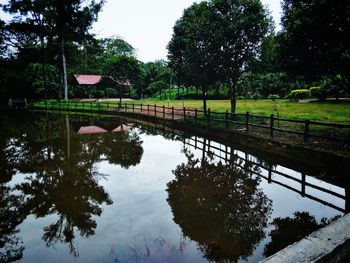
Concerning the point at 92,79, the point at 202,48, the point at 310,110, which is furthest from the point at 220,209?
the point at 92,79

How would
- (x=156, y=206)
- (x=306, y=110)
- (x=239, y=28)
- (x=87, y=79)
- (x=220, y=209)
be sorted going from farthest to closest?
(x=87, y=79)
(x=306, y=110)
(x=239, y=28)
(x=156, y=206)
(x=220, y=209)

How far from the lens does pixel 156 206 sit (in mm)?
7465

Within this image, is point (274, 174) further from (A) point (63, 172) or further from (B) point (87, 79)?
(B) point (87, 79)

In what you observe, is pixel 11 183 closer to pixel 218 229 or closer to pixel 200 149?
pixel 218 229

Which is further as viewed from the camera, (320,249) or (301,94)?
(301,94)

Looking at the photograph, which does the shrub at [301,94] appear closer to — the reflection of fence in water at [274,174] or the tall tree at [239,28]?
the tall tree at [239,28]

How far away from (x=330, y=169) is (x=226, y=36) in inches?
524

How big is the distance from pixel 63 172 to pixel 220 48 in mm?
14978

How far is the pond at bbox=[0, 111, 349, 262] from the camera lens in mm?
5469

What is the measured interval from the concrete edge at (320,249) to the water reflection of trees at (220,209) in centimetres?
137

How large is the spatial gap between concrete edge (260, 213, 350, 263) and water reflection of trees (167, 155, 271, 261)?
4.51 feet

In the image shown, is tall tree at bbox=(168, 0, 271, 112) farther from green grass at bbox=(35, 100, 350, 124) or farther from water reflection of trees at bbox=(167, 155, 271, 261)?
water reflection of trees at bbox=(167, 155, 271, 261)

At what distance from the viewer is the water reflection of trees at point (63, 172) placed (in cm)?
661

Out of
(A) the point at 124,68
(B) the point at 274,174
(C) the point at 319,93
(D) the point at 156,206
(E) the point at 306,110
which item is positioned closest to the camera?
(D) the point at 156,206
